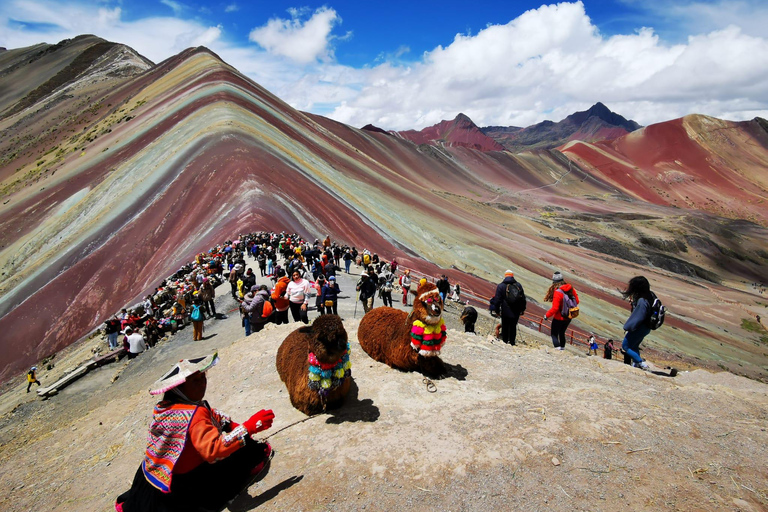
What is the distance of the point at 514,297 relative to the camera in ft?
24.7

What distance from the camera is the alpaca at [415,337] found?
5.89 metres

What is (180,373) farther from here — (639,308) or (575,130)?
(575,130)

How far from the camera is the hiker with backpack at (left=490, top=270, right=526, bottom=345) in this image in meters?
7.55

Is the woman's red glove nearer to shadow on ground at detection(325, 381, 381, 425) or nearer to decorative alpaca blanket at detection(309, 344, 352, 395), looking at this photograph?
decorative alpaca blanket at detection(309, 344, 352, 395)

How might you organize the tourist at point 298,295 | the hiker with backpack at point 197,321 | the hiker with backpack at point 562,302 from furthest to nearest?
the hiker with backpack at point 197,321
the tourist at point 298,295
the hiker with backpack at point 562,302

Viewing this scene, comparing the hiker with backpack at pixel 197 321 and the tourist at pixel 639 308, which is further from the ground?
the tourist at pixel 639 308

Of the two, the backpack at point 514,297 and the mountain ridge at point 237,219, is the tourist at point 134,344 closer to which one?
the mountain ridge at point 237,219

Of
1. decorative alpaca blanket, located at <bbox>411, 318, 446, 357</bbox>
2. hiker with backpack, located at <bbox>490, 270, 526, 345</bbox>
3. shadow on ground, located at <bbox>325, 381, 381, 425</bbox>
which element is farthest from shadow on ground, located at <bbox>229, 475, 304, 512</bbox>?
hiker with backpack, located at <bbox>490, 270, 526, 345</bbox>

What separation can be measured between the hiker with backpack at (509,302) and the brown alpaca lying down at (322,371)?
3.80 meters

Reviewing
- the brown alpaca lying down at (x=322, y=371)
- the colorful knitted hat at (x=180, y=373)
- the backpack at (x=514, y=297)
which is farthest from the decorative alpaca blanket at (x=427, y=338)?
the colorful knitted hat at (x=180, y=373)

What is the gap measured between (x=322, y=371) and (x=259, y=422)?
1618mm

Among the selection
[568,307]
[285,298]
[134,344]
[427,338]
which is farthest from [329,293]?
[134,344]

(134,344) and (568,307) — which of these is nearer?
(568,307)

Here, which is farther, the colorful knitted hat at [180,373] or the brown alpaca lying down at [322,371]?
the brown alpaca lying down at [322,371]
